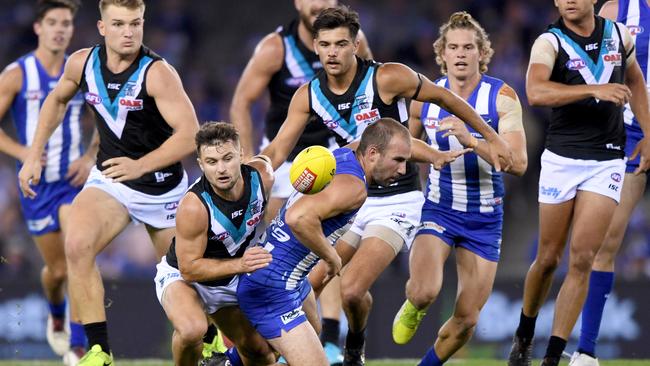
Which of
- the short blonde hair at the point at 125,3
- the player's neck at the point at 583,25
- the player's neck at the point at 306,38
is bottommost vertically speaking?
the player's neck at the point at 306,38

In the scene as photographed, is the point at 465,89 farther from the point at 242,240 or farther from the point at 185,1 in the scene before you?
the point at 185,1

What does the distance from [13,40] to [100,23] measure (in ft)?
37.0

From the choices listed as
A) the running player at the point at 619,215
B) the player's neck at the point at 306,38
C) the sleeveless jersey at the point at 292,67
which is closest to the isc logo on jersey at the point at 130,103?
the sleeveless jersey at the point at 292,67

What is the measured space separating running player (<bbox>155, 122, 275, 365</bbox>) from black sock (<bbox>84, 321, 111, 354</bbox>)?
0.63m

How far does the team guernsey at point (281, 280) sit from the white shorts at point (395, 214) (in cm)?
115

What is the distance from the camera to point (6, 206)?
17.0 metres

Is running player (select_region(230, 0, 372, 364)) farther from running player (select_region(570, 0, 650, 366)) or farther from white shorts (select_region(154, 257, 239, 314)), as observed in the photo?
running player (select_region(570, 0, 650, 366))

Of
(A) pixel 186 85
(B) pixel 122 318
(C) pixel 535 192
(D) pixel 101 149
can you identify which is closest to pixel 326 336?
(D) pixel 101 149

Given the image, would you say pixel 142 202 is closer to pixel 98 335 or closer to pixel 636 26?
pixel 98 335

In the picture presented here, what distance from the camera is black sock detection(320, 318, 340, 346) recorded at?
9.11m

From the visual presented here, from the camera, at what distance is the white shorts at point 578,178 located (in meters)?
8.24

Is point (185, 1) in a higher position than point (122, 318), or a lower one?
higher

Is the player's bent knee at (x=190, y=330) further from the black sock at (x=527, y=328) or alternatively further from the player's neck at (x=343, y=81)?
the black sock at (x=527, y=328)

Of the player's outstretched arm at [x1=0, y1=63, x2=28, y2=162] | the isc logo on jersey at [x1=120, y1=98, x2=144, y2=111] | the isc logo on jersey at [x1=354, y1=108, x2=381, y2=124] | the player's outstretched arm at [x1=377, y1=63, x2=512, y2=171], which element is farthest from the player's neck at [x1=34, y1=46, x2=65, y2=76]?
the player's outstretched arm at [x1=377, y1=63, x2=512, y2=171]
